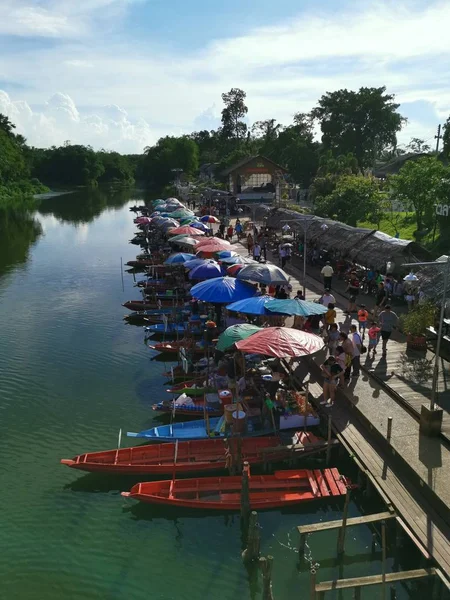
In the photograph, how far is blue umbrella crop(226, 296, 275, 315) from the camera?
15181mm

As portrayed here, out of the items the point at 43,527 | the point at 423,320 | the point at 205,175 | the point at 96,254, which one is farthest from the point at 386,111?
the point at 43,527

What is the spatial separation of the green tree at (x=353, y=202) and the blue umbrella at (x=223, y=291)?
20.8 metres

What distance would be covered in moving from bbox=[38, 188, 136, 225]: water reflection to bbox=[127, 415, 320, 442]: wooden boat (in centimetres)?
5866

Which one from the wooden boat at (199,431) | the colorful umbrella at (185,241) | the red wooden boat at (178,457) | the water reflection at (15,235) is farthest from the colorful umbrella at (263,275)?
the water reflection at (15,235)

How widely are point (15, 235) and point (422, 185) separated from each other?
44.5m

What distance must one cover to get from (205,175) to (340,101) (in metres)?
38.4

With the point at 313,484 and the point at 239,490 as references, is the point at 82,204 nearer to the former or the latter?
the point at 239,490

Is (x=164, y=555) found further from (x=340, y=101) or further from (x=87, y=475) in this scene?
(x=340, y=101)

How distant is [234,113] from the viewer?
118000mm

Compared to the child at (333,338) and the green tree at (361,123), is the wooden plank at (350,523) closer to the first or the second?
the child at (333,338)

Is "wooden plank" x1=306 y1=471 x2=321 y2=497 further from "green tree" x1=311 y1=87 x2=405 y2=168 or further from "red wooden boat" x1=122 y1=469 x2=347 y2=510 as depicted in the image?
"green tree" x1=311 y1=87 x2=405 y2=168

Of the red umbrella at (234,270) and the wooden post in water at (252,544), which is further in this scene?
the red umbrella at (234,270)

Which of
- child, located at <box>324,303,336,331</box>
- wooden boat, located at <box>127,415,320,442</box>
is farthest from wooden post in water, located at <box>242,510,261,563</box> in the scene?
child, located at <box>324,303,336,331</box>

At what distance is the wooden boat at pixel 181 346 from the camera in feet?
64.3
